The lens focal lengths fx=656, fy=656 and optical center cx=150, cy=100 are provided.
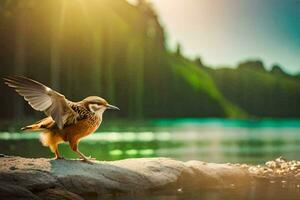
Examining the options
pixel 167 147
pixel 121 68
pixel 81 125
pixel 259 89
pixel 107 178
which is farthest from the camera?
pixel 259 89

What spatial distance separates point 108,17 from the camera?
76.5m

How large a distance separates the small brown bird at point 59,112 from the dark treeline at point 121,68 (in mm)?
32350

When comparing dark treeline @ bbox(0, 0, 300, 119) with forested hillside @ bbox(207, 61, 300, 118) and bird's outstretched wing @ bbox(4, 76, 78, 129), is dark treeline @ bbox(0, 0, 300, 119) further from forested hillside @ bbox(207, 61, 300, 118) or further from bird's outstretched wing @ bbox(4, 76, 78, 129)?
bird's outstretched wing @ bbox(4, 76, 78, 129)

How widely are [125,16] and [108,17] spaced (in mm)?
10038

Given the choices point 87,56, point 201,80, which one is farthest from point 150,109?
point 201,80

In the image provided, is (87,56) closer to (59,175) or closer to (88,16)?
(88,16)

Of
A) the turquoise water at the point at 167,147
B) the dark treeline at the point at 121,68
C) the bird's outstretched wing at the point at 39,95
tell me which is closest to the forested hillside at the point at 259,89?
the dark treeline at the point at 121,68

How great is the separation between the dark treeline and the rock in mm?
31396

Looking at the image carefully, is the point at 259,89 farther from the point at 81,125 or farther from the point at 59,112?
the point at 59,112

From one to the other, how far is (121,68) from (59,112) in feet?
186

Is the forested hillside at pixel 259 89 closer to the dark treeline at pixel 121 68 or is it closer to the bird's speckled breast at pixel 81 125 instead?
the dark treeline at pixel 121 68

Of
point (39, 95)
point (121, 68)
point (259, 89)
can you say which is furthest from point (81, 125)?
point (259, 89)

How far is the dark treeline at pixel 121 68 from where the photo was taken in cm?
4478

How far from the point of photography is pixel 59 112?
745 cm
